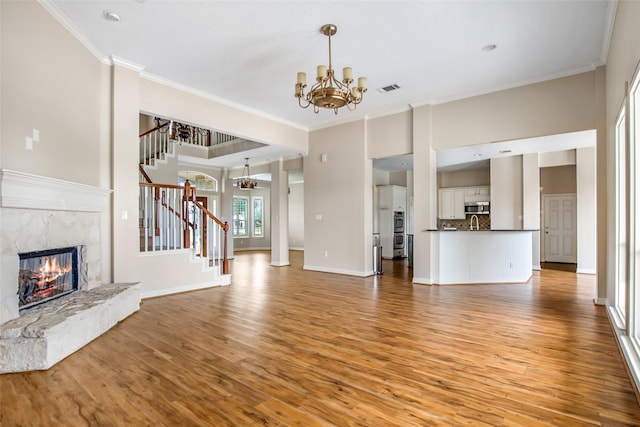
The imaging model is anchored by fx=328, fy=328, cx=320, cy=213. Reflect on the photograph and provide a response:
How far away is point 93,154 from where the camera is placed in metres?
4.28

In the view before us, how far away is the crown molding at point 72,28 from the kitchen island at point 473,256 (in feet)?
19.2

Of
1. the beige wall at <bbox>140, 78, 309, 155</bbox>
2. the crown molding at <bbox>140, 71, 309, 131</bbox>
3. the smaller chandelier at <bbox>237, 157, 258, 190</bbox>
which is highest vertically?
the crown molding at <bbox>140, 71, 309, 131</bbox>

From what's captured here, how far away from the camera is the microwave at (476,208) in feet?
32.1

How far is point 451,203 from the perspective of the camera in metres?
10.5

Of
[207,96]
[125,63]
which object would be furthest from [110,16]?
[207,96]

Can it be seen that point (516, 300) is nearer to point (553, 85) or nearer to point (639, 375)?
point (639, 375)

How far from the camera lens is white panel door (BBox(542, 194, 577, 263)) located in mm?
9297

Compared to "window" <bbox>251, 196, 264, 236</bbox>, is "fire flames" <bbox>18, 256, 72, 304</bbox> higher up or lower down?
lower down

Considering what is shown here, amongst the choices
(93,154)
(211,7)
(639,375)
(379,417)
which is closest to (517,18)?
(211,7)

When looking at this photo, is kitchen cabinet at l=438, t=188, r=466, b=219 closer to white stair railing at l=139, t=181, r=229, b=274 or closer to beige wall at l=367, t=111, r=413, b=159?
beige wall at l=367, t=111, r=413, b=159

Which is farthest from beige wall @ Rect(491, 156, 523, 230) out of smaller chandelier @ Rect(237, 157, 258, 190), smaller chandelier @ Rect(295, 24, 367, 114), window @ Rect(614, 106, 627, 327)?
smaller chandelier @ Rect(237, 157, 258, 190)

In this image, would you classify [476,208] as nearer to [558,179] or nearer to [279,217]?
[558,179]

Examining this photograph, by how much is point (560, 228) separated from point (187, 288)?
32.7ft

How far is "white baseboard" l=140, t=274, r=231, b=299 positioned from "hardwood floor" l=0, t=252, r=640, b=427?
1.84 ft
